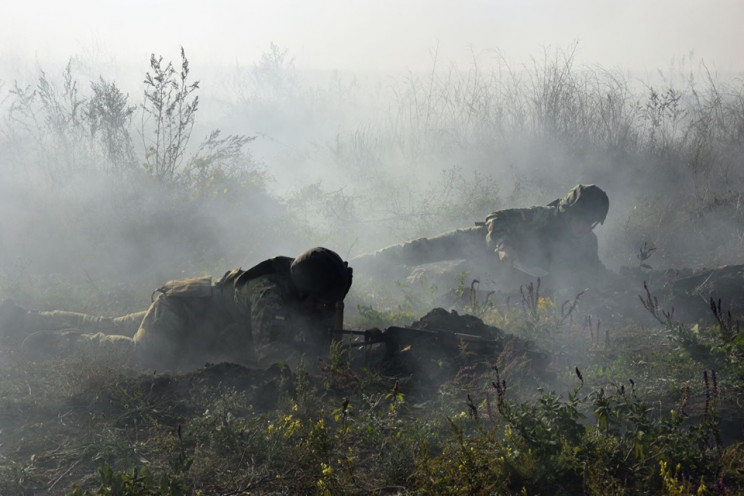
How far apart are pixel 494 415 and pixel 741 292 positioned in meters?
4.22

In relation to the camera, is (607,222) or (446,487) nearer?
(446,487)

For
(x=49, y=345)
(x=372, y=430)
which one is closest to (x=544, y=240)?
(x=372, y=430)

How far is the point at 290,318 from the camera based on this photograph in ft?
16.6

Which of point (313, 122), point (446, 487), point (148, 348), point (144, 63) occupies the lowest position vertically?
point (148, 348)

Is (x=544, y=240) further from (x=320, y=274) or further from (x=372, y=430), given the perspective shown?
(x=372, y=430)

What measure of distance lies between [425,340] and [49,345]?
3486mm

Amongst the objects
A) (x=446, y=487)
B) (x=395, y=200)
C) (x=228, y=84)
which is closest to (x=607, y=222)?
(x=395, y=200)

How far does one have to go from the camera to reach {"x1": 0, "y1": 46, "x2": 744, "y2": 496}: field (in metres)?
3.51

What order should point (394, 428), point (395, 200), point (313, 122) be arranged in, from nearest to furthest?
point (394, 428)
point (395, 200)
point (313, 122)

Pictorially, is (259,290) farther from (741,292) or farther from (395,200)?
(395,200)

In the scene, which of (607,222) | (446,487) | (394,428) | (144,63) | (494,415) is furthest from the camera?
(144,63)

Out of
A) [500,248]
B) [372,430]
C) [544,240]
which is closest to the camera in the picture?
[372,430]

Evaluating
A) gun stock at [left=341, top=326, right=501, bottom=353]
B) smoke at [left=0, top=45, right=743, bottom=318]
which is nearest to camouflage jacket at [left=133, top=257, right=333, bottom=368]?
gun stock at [left=341, top=326, right=501, bottom=353]

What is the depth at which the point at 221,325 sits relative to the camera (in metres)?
5.82
